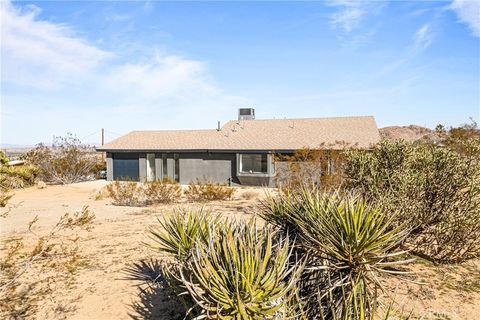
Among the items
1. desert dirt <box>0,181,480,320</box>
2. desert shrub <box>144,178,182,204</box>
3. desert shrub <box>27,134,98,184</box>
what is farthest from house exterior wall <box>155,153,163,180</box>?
desert dirt <box>0,181,480,320</box>

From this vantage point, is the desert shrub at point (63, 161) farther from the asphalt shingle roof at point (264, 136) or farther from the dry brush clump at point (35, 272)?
the dry brush clump at point (35, 272)

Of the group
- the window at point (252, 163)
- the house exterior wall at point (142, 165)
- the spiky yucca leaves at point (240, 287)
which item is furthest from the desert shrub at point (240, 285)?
the house exterior wall at point (142, 165)

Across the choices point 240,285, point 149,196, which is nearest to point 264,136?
point 149,196

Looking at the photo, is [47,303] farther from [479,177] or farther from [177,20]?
[177,20]

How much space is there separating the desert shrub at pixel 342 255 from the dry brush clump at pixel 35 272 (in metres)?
4.02

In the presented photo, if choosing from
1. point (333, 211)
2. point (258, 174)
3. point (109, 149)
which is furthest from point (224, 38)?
point (109, 149)

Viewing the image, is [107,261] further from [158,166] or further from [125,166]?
[125,166]

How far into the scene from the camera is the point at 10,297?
5.89 m

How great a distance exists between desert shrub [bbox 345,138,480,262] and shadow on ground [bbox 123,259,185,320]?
14.9 feet

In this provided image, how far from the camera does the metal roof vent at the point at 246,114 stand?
31153 millimetres

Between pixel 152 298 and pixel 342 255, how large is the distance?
385 centimetres

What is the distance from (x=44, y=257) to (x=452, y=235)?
9.61 m

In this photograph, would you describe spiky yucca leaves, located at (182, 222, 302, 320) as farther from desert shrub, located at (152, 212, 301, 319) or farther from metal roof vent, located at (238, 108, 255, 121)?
metal roof vent, located at (238, 108, 255, 121)

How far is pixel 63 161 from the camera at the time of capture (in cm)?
2669
